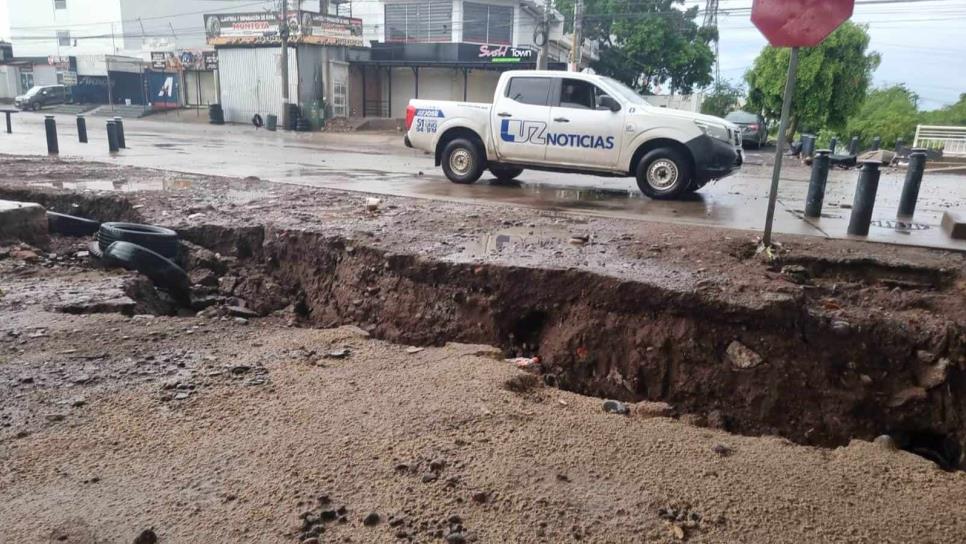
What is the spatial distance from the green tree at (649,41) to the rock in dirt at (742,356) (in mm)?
36058

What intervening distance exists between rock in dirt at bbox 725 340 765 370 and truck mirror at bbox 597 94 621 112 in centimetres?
604

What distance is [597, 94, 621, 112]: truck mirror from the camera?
31.7ft

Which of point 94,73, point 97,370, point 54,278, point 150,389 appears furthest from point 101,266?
point 94,73

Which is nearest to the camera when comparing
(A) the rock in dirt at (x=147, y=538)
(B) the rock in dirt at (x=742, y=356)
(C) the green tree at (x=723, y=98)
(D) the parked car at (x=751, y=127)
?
(A) the rock in dirt at (x=147, y=538)

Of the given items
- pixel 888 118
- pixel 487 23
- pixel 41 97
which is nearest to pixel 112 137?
pixel 487 23

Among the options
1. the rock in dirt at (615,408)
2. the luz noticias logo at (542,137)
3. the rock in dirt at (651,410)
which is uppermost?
the luz noticias logo at (542,137)

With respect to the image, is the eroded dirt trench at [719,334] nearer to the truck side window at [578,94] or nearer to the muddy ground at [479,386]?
the muddy ground at [479,386]

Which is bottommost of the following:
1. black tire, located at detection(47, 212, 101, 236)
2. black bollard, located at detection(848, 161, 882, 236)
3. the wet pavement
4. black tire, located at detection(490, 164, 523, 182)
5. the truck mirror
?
black tire, located at detection(47, 212, 101, 236)

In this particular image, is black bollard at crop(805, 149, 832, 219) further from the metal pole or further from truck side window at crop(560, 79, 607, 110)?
truck side window at crop(560, 79, 607, 110)

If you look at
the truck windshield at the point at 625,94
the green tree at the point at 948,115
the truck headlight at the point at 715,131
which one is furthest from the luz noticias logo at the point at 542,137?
the green tree at the point at 948,115

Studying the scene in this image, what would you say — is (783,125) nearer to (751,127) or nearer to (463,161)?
(463,161)

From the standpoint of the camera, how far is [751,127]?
24.9 metres

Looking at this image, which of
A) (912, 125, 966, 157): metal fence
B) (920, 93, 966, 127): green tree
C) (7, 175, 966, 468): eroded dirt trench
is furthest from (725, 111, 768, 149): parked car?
(920, 93, 966, 127): green tree

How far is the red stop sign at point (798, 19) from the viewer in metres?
5.02
